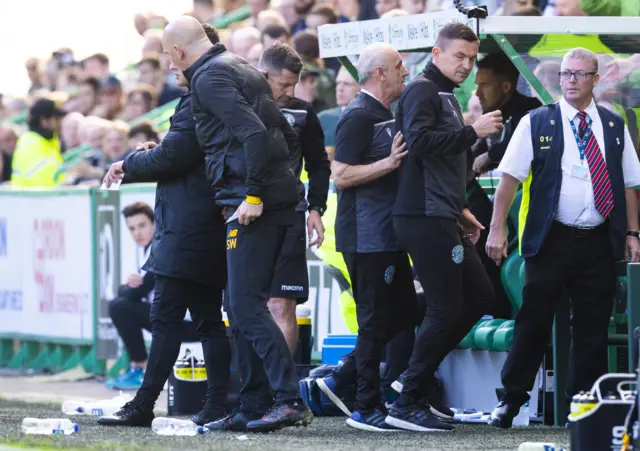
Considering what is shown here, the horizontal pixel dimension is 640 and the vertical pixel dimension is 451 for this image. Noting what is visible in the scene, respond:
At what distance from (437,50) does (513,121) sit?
1.56 meters

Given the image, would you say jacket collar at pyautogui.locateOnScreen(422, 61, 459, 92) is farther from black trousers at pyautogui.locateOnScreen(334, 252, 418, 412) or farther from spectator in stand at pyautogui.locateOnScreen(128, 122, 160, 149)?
spectator in stand at pyautogui.locateOnScreen(128, 122, 160, 149)

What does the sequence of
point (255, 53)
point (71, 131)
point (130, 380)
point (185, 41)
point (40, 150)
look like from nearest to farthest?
1. point (185, 41)
2. point (130, 380)
3. point (255, 53)
4. point (40, 150)
5. point (71, 131)

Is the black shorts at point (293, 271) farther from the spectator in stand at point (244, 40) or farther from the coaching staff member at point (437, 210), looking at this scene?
the spectator in stand at point (244, 40)

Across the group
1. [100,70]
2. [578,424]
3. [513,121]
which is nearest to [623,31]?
A: [513,121]

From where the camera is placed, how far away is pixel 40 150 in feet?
53.7

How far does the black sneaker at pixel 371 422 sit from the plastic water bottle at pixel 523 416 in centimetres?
100

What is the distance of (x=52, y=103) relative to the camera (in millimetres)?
16672

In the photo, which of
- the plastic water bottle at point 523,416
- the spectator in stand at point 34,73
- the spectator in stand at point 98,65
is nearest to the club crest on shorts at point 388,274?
the plastic water bottle at point 523,416

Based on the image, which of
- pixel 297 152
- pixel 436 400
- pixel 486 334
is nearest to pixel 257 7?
pixel 297 152

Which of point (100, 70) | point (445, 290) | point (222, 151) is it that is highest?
point (100, 70)

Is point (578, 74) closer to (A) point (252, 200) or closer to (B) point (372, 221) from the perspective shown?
(B) point (372, 221)

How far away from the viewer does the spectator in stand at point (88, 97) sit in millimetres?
18031

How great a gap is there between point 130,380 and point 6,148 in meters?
6.51

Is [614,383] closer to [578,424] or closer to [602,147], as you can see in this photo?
[578,424]
